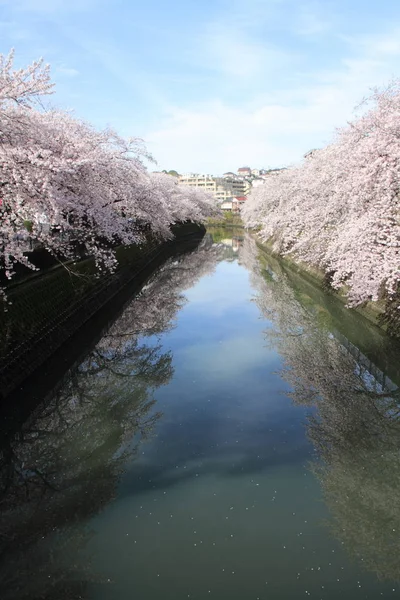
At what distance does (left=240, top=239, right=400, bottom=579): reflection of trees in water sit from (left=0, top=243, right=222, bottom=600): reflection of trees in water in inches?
136

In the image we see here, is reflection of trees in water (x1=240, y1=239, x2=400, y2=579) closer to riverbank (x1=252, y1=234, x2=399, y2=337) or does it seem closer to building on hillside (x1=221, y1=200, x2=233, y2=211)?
riverbank (x1=252, y1=234, x2=399, y2=337)

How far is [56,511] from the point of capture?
23.8 ft

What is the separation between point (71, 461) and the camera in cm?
885

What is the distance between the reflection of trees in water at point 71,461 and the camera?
6.05 metres

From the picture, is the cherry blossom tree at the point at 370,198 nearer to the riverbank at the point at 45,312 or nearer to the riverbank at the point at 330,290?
the riverbank at the point at 330,290

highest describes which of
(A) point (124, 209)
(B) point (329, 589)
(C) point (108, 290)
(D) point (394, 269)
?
(A) point (124, 209)

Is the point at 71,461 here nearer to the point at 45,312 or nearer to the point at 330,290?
the point at 45,312

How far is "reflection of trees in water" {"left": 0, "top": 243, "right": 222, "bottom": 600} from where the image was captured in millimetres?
6055

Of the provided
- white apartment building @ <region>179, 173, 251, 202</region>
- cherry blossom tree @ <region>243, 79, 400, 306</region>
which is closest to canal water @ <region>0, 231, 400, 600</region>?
cherry blossom tree @ <region>243, 79, 400, 306</region>

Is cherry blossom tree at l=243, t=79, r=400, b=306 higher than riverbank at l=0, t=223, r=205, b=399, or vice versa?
cherry blossom tree at l=243, t=79, r=400, b=306

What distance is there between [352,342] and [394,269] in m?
4.36

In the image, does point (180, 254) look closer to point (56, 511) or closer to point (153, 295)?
point (153, 295)

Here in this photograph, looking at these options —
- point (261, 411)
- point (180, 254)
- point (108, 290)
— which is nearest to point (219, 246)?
point (180, 254)

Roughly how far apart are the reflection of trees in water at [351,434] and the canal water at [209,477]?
0.12ft
